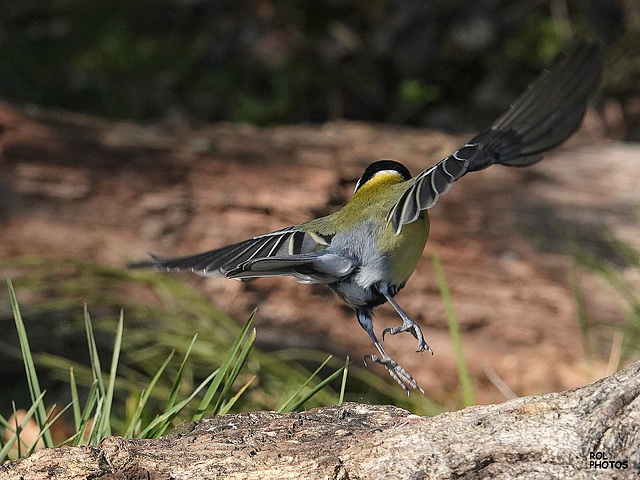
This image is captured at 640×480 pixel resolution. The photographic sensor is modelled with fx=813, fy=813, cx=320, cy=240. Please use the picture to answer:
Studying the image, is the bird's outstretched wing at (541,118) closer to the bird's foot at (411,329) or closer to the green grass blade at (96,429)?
the bird's foot at (411,329)

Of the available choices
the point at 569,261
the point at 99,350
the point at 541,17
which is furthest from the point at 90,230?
the point at 541,17

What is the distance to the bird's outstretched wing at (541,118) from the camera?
62.3 inches

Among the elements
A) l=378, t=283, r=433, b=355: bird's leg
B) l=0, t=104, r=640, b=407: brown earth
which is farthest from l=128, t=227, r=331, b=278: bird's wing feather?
l=0, t=104, r=640, b=407: brown earth

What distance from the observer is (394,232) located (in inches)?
62.0

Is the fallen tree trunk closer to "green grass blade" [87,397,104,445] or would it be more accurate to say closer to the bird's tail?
"green grass blade" [87,397,104,445]

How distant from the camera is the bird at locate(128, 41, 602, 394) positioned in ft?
5.16

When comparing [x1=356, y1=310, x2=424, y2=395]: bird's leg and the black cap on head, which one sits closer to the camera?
[x1=356, y1=310, x2=424, y2=395]: bird's leg

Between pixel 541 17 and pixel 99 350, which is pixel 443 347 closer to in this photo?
pixel 99 350

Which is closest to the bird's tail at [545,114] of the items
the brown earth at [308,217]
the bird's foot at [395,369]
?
the bird's foot at [395,369]

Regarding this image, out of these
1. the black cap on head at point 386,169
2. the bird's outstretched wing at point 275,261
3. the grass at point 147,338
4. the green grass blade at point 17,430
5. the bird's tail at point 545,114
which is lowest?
the green grass blade at point 17,430

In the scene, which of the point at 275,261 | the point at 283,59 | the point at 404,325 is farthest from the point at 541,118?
the point at 283,59

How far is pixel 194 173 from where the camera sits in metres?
3.48

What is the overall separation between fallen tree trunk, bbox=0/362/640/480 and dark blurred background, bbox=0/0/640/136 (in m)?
2.22

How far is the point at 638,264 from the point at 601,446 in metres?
1.79
